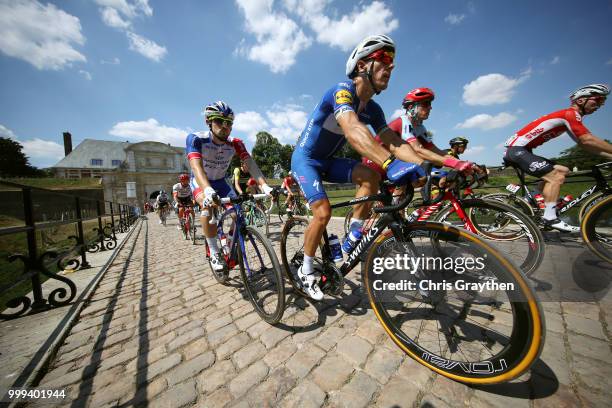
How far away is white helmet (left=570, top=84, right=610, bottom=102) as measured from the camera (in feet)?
12.3

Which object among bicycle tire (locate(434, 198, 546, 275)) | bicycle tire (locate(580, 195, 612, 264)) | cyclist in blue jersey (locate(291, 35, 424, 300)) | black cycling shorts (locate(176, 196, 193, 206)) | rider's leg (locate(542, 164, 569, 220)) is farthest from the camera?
black cycling shorts (locate(176, 196, 193, 206))

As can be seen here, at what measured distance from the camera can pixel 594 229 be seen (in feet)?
10.5

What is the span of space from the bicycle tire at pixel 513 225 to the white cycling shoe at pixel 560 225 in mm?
1243

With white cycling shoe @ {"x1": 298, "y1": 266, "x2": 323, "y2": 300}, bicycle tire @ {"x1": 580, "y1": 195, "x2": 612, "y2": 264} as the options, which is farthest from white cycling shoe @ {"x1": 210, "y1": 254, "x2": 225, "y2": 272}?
bicycle tire @ {"x1": 580, "y1": 195, "x2": 612, "y2": 264}

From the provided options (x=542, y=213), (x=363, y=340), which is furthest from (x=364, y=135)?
(x=542, y=213)

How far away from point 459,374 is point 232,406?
4.91 feet

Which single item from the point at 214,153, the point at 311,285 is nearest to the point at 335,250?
the point at 311,285

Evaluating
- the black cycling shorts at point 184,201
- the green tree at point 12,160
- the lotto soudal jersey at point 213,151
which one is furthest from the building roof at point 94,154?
the lotto soudal jersey at point 213,151

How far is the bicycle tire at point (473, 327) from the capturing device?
1.29 m

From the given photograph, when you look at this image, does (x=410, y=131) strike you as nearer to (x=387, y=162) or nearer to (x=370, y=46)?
(x=370, y=46)

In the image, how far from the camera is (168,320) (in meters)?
2.58

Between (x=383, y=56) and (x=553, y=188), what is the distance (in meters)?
3.70

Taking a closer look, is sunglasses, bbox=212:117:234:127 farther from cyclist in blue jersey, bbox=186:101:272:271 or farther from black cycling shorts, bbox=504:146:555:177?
black cycling shorts, bbox=504:146:555:177

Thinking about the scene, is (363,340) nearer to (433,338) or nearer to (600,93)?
(433,338)
